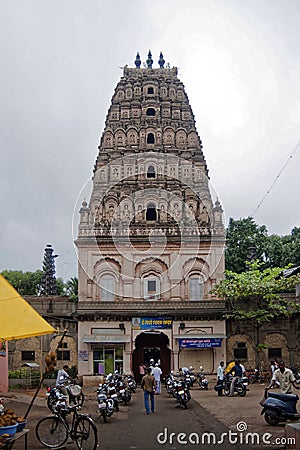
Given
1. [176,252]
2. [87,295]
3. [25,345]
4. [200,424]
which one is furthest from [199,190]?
[200,424]

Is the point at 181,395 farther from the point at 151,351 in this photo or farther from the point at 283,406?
the point at 151,351

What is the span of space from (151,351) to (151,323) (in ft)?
6.40

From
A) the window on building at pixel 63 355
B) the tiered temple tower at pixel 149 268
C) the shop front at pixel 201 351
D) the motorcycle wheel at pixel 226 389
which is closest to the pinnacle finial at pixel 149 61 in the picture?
the tiered temple tower at pixel 149 268

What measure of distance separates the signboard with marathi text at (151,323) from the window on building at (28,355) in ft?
18.5

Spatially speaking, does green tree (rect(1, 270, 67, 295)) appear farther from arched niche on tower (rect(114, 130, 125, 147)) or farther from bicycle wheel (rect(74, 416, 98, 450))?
bicycle wheel (rect(74, 416, 98, 450))

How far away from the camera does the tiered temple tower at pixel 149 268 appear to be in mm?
28922

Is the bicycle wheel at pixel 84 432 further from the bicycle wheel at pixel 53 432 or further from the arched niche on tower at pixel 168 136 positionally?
the arched niche on tower at pixel 168 136

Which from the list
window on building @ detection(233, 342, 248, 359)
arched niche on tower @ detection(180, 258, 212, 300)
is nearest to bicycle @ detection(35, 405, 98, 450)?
arched niche on tower @ detection(180, 258, 212, 300)

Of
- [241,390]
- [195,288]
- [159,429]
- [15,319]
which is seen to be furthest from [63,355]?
[15,319]

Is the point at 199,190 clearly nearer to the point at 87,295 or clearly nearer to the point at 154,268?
the point at 154,268

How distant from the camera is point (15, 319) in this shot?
870 cm

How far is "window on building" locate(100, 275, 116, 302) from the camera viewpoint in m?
29.7

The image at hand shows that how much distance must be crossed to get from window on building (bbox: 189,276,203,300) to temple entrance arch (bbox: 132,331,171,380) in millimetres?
2555

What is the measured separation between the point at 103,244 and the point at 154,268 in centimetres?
289
